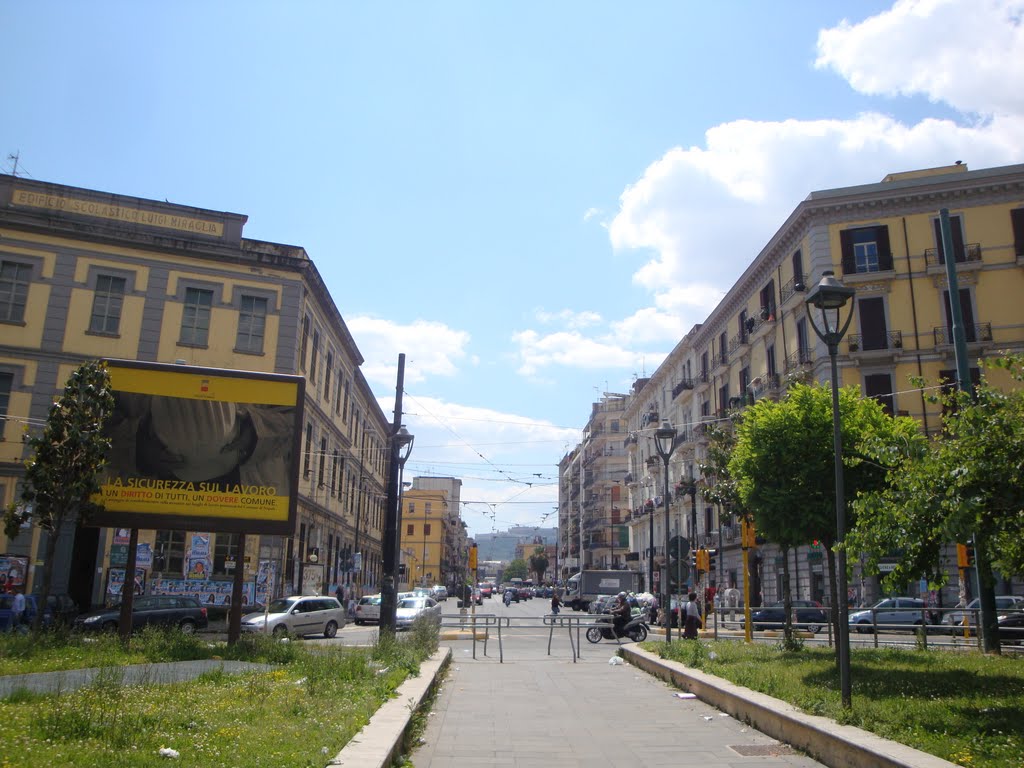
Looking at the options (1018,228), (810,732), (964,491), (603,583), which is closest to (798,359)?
(1018,228)

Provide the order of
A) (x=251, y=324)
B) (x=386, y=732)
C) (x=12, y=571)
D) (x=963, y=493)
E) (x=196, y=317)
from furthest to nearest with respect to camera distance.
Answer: (x=251, y=324), (x=196, y=317), (x=12, y=571), (x=963, y=493), (x=386, y=732)

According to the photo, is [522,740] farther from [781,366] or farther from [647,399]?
[647,399]

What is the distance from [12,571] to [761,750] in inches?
1102

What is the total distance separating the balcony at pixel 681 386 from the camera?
56766 mm

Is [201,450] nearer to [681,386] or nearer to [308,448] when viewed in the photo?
[308,448]

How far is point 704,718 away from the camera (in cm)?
1080

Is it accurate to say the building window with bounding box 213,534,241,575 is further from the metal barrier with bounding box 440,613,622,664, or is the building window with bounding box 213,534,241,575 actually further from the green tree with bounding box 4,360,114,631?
A: the green tree with bounding box 4,360,114,631

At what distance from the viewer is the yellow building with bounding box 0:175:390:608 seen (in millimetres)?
31047

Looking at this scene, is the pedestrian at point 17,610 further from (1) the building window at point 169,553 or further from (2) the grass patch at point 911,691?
(2) the grass patch at point 911,691

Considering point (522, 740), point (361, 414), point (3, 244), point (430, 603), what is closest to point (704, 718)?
point (522, 740)

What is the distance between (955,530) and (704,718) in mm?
4052

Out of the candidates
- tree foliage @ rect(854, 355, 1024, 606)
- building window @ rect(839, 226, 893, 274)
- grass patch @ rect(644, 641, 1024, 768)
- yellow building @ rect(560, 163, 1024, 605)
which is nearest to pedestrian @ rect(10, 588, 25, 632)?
grass patch @ rect(644, 641, 1024, 768)

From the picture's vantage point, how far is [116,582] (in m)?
30.5

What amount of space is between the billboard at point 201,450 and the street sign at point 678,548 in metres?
9.29
